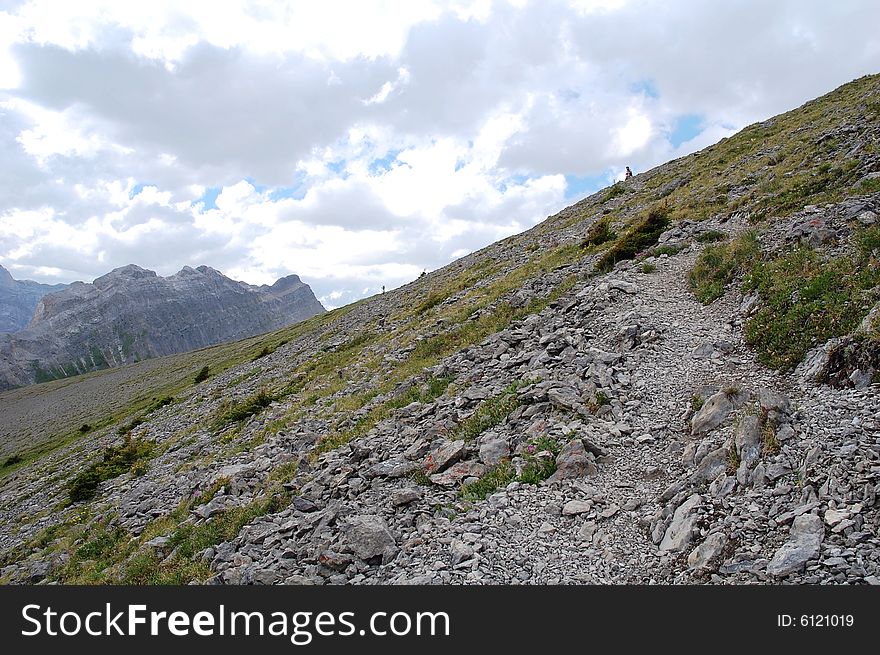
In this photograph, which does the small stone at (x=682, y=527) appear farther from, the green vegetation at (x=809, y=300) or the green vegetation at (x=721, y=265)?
the green vegetation at (x=721, y=265)

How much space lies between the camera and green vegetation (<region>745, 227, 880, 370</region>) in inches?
501

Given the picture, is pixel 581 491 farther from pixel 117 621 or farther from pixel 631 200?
pixel 631 200

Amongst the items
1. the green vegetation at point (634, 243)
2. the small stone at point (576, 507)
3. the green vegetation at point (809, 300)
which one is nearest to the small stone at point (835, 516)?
the small stone at point (576, 507)

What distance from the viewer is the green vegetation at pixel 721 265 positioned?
730 inches

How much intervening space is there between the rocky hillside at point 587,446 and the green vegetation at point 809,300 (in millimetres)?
71

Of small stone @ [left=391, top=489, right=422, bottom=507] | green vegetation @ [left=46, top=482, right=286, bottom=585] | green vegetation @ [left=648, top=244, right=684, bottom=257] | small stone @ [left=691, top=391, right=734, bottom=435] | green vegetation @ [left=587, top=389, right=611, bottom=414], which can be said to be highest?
green vegetation @ [left=648, top=244, right=684, bottom=257]

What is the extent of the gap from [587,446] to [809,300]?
8.29 m

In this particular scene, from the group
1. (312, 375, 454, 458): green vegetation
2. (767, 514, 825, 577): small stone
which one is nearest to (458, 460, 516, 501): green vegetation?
(767, 514, 825, 577): small stone

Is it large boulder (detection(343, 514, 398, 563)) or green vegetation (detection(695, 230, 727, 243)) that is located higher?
green vegetation (detection(695, 230, 727, 243))

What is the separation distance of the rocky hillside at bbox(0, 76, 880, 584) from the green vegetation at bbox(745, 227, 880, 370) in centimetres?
7

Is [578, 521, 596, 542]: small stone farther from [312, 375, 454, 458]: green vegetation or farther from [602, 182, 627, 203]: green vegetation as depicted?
[602, 182, 627, 203]: green vegetation

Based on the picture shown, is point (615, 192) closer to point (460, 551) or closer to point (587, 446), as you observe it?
point (587, 446)

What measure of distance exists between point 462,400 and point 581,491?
21.3 ft

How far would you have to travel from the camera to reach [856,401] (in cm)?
1022
